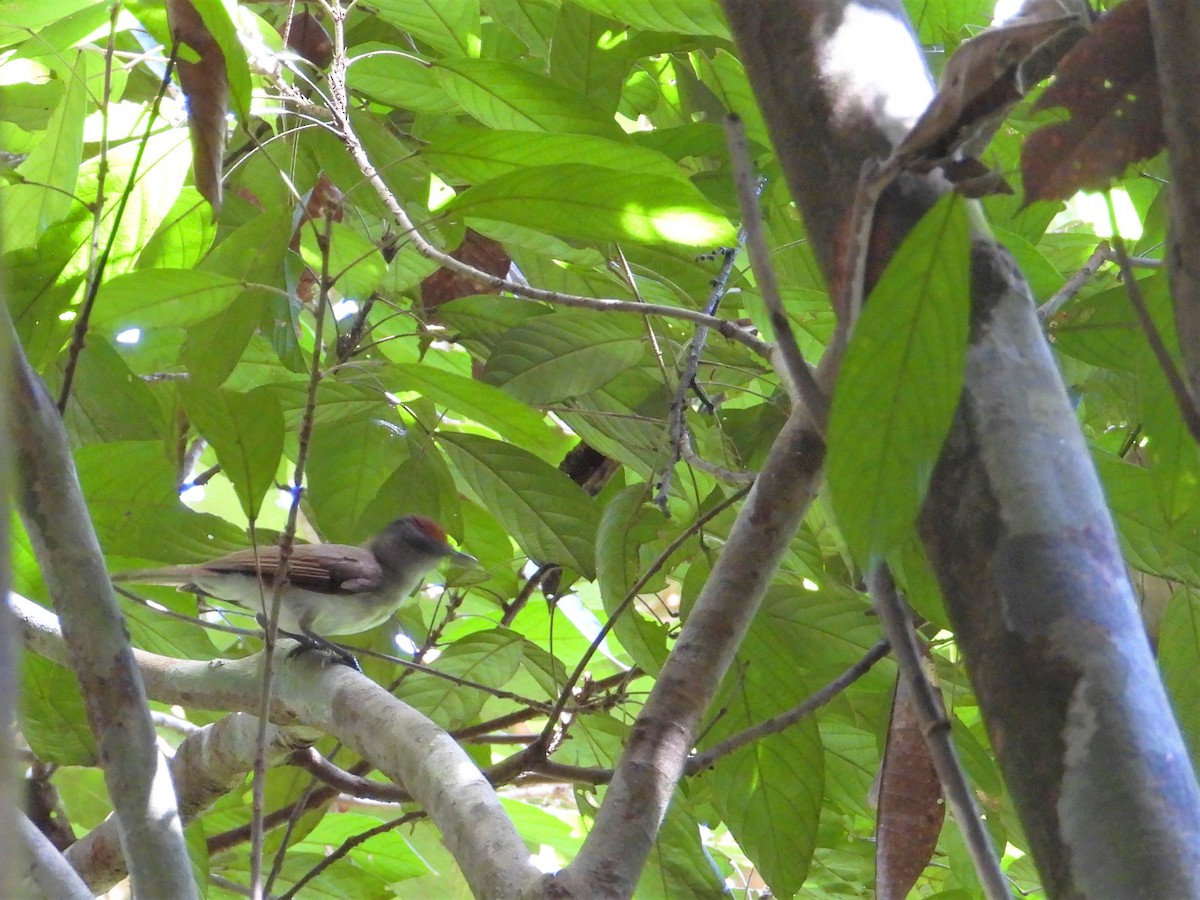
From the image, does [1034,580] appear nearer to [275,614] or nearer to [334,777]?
[275,614]

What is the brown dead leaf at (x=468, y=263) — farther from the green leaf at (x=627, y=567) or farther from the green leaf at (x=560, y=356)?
the green leaf at (x=627, y=567)

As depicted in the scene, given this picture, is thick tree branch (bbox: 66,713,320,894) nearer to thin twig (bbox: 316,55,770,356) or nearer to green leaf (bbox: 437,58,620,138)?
thin twig (bbox: 316,55,770,356)

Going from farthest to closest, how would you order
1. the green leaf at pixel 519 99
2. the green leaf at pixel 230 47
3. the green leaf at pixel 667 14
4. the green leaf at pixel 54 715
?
1. the green leaf at pixel 519 99
2. the green leaf at pixel 667 14
3. the green leaf at pixel 54 715
4. the green leaf at pixel 230 47

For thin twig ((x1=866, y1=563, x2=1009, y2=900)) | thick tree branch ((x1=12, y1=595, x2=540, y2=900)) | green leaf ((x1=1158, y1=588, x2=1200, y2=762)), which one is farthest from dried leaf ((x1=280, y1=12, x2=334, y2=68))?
thin twig ((x1=866, y1=563, x2=1009, y2=900))

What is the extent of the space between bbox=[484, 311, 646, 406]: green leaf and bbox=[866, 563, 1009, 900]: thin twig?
6.07 ft

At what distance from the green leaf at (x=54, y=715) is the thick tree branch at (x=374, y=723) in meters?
0.14

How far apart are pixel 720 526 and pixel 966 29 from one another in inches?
53.7

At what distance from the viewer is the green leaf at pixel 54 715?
2439mm

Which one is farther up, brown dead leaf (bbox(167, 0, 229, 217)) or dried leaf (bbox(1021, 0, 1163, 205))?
brown dead leaf (bbox(167, 0, 229, 217))

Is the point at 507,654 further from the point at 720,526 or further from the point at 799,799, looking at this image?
the point at 799,799

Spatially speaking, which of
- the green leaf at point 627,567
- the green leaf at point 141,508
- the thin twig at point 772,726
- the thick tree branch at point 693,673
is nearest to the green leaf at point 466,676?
the green leaf at point 627,567

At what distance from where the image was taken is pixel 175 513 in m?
2.56

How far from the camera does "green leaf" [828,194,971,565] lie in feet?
3.47

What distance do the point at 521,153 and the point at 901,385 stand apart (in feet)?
4.48
